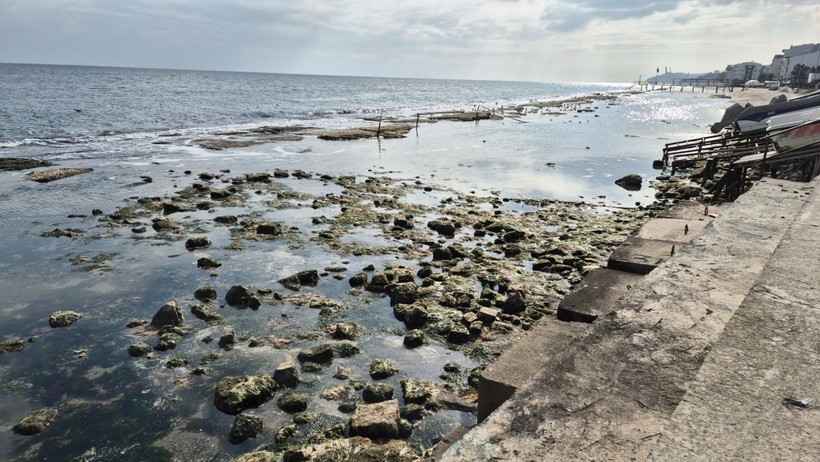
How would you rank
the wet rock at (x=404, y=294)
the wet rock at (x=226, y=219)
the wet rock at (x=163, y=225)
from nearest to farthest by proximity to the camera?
the wet rock at (x=404, y=294) → the wet rock at (x=163, y=225) → the wet rock at (x=226, y=219)

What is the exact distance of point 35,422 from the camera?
6137 millimetres

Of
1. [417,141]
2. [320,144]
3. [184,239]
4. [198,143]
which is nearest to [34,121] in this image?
[198,143]

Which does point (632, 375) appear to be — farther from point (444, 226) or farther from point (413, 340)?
point (444, 226)

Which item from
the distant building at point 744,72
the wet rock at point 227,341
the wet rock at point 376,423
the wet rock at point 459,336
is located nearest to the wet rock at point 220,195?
the wet rock at point 227,341

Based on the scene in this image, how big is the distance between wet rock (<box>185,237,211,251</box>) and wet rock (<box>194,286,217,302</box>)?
11.6ft

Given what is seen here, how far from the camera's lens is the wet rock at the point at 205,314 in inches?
359

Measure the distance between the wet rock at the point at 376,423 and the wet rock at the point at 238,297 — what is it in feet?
15.1

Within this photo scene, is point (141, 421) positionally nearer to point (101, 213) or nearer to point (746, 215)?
point (746, 215)

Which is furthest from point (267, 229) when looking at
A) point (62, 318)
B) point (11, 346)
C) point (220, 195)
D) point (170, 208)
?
point (11, 346)

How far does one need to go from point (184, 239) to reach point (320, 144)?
23517 mm

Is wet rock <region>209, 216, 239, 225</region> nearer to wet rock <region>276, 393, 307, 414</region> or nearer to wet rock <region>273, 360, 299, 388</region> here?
wet rock <region>273, 360, 299, 388</region>

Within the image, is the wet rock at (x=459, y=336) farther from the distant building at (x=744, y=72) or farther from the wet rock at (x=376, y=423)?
the distant building at (x=744, y=72)

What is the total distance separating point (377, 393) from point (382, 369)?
0.69 m

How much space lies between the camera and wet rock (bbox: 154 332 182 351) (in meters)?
8.05
